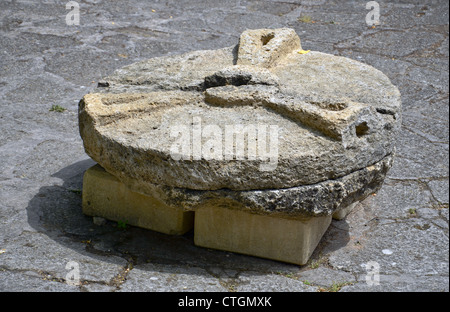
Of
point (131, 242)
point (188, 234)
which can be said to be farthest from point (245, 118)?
point (131, 242)

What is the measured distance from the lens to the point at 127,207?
2.97 meters

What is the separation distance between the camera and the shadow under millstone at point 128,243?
271cm

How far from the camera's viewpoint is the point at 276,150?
96.1 inches

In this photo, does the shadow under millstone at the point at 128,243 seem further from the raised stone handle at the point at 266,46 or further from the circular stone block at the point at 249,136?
the raised stone handle at the point at 266,46

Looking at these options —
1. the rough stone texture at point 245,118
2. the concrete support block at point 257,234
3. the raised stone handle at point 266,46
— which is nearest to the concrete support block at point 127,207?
the concrete support block at point 257,234

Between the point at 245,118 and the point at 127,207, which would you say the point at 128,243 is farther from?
the point at 245,118

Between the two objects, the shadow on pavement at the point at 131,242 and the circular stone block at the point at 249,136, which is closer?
the circular stone block at the point at 249,136

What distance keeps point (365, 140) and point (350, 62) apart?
2.99ft

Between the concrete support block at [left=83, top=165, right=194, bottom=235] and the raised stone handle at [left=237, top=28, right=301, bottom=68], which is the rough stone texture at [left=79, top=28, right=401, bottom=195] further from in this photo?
the concrete support block at [left=83, top=165, right=194, bottom=235]

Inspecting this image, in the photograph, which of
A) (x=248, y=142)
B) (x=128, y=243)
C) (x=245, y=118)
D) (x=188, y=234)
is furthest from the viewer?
(x=188, y=234)

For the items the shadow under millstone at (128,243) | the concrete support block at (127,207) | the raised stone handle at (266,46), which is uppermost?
the raised stone handle at (266,46)

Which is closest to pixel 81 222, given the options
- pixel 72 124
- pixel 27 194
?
pixel 27 194

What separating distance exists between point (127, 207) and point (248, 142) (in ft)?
2.63

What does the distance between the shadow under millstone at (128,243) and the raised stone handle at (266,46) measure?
1.01m
